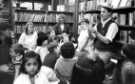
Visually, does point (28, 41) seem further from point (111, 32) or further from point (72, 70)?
point (72, 70)

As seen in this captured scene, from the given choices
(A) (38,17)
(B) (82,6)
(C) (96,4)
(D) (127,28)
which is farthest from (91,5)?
(D) (127,28)

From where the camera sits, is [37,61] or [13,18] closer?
[37,61]

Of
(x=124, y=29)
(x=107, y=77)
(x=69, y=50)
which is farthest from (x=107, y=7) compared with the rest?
(x=69, y=50)

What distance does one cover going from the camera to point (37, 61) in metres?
2.46

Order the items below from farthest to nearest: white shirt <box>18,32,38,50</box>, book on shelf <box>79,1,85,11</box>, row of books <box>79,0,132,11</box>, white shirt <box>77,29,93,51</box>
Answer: book on shelf <box>79,1,85,11</box>
white shirt <box>18,32,38,50</box>
white shirt <box>77,29,93,51</box>
row of books <box>79,0,132,11</box>

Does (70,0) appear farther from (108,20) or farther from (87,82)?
(87,82)

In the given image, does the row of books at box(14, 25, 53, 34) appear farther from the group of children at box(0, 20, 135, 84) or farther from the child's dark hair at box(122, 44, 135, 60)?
the child's dark hair at box(122, 44, 135, 60)

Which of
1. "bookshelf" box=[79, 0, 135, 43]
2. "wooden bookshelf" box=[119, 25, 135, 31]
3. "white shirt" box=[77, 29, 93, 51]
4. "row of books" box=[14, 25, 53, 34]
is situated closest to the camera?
"wooden bookshelf" box=[119, 25, 135, 31]

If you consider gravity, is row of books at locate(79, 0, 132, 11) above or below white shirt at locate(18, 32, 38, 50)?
above

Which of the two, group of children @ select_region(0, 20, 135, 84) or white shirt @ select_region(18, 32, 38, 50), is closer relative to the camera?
group of children @ select_region(0, 20, 135, 84)

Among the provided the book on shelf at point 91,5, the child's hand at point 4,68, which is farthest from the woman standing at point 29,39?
the child's hand at point 4,68

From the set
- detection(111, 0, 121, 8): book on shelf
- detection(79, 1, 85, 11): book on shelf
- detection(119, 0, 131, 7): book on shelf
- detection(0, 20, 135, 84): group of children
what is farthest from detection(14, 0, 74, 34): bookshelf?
detection(0, 20, 135, 84): group of children

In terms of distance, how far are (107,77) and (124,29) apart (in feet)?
3.91

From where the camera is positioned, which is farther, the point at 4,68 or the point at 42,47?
the point at 42,47
